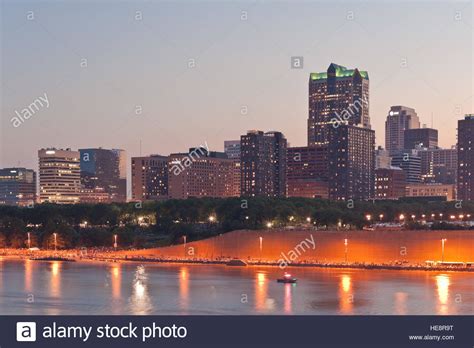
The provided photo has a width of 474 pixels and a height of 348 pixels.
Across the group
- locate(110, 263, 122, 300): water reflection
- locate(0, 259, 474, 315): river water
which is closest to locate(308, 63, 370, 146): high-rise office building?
locate(110, 263, 122, 300): water reflection

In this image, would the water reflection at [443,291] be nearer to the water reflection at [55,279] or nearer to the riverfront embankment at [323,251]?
the riverfront embankment at [323,251]

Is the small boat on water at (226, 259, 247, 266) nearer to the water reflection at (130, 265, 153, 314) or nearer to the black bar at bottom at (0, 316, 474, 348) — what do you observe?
the water reflection at (130, 265, 153, 314)

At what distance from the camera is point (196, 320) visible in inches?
807

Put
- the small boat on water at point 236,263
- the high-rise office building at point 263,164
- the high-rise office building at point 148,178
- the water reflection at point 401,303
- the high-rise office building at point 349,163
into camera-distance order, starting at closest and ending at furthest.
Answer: the water reflection at point 401,303 < the small boat on water at point 236,263 < the high-rise office building at point 263,164 < the high-rise office building at point 349,163 < the high-rise office building at point 148,178

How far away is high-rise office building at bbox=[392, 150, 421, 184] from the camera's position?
152 m

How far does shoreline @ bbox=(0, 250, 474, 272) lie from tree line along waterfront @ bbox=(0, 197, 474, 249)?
2.67 meters

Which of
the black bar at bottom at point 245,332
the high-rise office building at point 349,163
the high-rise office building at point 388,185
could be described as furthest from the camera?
the high-rise office building at point 388,185

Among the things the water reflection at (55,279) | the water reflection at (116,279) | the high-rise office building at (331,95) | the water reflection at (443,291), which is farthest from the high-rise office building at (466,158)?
the water reflection at (443,291)

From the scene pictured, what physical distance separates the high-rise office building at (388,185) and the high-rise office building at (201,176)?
73.5 feet

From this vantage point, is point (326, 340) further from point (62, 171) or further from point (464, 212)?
point (62, 171)

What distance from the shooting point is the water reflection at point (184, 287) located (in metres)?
30.4

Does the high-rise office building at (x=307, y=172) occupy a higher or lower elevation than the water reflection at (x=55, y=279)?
higher

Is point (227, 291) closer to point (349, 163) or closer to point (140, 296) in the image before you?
point (140, 296)

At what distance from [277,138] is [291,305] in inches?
3296
